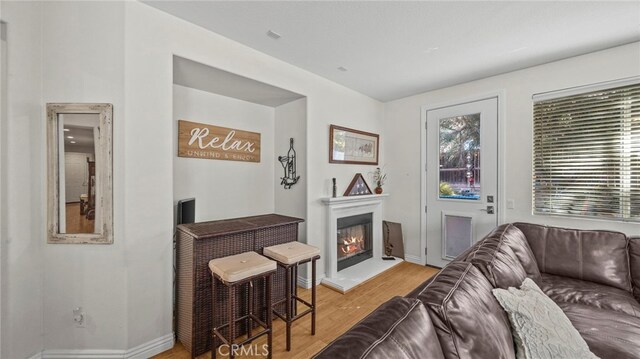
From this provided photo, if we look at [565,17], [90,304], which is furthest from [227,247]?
[565,17]

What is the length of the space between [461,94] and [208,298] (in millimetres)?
3781

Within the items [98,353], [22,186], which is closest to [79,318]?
[98,353]

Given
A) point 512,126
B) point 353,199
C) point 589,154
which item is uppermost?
point 512,126

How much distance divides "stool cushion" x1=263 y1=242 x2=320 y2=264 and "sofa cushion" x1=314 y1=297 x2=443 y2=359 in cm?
123

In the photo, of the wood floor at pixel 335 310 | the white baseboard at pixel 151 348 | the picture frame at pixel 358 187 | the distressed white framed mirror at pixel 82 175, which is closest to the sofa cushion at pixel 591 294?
the wood floor at pixel 335 310

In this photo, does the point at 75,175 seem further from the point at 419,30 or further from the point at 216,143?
the point at 419,30

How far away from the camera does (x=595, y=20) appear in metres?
2.08

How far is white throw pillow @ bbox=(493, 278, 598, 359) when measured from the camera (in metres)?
1.10

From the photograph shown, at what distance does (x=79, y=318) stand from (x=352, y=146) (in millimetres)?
3228

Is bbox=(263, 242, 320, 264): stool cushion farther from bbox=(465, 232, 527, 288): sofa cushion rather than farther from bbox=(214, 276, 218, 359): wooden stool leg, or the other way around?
Result: bbox=(465, 232, 527, 288): sofa cushion

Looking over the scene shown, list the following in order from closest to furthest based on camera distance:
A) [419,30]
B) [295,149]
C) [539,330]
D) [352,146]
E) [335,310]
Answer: [539,330], [419,30], [335,310], [295,149], [352,146]

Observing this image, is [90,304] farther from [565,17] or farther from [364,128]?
[565,17]

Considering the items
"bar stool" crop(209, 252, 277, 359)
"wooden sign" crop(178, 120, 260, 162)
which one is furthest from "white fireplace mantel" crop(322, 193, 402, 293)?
"bar stool" crop(209, 252, 277, 359)

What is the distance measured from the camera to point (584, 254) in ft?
6.86
